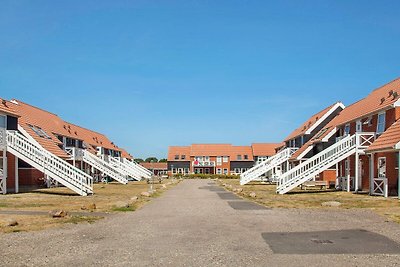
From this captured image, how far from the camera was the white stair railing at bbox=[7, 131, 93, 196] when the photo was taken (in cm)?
2861

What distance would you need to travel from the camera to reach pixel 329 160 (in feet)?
102

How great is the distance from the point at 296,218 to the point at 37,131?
31154 millimetres

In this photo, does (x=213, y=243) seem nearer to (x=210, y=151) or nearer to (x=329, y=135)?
(x=329, y=135)

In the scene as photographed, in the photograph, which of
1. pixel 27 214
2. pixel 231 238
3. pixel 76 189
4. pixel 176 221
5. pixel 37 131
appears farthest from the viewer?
pixel 37 131

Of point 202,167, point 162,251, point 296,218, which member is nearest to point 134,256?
point 162,251

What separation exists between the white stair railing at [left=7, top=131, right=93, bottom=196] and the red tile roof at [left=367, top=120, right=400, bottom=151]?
18713 mm

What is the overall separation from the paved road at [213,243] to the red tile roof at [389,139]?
994 centimetres

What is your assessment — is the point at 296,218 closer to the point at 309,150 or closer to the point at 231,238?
the point at 231,238

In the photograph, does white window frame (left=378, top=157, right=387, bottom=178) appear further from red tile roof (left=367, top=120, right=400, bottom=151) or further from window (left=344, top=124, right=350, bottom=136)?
window (left=344, top=124, right=350, bottom=136)

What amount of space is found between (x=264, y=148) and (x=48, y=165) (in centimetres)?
7837

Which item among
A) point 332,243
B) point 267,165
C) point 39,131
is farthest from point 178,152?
point 332,243

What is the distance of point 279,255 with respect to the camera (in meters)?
9.16

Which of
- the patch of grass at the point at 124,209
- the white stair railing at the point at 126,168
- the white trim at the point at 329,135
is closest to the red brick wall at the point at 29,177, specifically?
the patch of grass at the point at 124,209

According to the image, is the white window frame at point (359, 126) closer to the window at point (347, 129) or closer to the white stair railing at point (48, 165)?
Answer: the window at point (347, 129)
